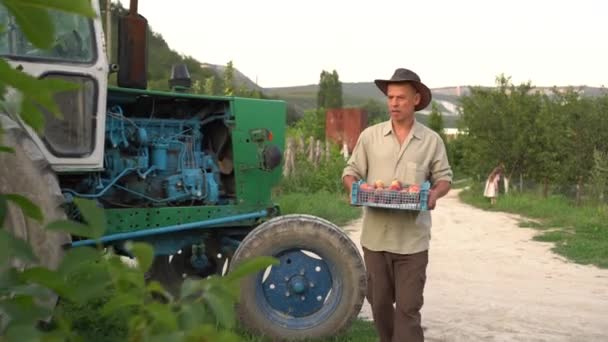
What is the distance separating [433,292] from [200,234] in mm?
2921

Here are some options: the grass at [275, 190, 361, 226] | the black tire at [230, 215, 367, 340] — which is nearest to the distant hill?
the grass at [275, 190, 361, 226]

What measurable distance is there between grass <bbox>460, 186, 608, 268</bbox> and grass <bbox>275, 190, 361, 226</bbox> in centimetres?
Answer: 317

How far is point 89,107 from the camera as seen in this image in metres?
4.49

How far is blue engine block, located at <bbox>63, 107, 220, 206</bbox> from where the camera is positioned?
496cm

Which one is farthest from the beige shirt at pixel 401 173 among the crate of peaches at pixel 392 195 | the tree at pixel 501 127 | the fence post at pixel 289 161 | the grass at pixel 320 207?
the tree at pixel 501 127

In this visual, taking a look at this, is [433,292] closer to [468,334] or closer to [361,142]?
[468,334]

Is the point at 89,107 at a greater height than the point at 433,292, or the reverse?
the point at 89,107

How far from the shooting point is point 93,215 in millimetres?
753

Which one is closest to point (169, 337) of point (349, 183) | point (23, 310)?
point (23, 310)

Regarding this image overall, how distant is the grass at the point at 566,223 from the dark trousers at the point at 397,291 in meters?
6.46

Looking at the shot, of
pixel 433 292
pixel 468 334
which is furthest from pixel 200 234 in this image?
pixel 433 292

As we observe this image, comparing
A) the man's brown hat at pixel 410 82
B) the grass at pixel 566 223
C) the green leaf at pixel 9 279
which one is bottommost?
the grass at pixel 566 223

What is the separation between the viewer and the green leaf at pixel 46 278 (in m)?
0.72

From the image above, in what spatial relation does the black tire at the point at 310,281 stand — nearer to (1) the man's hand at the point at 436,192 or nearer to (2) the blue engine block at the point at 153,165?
(2) the blue engine block at the point at 153,165
